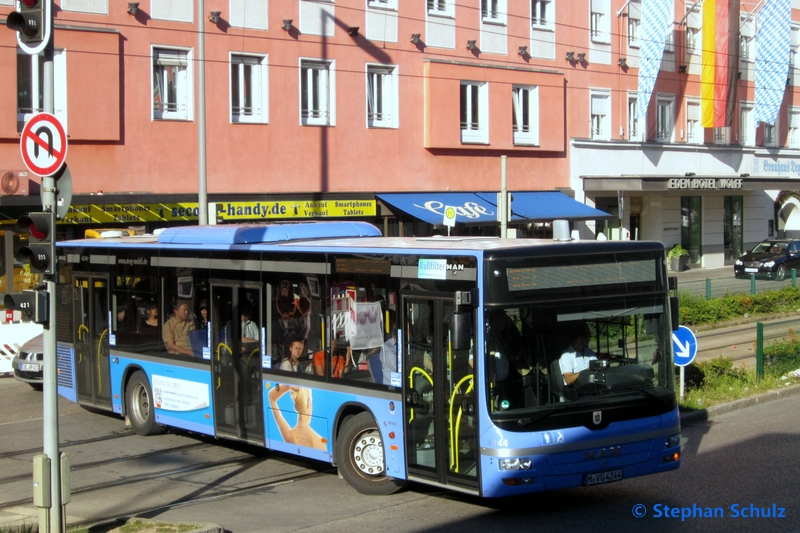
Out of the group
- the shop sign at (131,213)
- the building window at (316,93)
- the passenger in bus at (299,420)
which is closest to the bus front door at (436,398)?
the passenger in bus at (299,420)

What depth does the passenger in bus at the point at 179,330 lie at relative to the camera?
12070 millimetres

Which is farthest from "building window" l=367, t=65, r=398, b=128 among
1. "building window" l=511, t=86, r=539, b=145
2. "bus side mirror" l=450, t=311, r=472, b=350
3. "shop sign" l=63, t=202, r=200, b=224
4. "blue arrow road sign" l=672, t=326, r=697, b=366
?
"bus side mirror" l=450, t=311, r=472, b=350

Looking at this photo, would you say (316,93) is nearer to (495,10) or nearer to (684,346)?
(495,10)

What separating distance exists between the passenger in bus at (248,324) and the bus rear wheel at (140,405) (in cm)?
245

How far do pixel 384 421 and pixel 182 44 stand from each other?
56.4ft

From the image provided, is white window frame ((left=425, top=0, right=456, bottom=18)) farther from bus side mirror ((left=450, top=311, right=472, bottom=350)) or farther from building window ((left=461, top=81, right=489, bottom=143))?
bus side mirror ((left=450, top=311, right=472, bottom=350))

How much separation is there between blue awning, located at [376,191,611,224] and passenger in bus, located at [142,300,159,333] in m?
14.9

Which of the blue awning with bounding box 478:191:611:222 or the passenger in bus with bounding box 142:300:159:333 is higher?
the blue awning with bounding box 478:191:611:222

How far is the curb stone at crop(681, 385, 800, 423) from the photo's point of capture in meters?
13.1

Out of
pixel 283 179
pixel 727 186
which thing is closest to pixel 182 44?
pixel 283 179

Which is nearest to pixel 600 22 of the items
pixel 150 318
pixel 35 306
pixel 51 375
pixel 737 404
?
pixel 737 404

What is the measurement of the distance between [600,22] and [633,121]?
395 centimetres

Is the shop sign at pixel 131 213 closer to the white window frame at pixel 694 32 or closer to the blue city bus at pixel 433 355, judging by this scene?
the blue city bus at pixel 433 355

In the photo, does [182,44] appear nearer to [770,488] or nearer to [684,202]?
[770,488]
